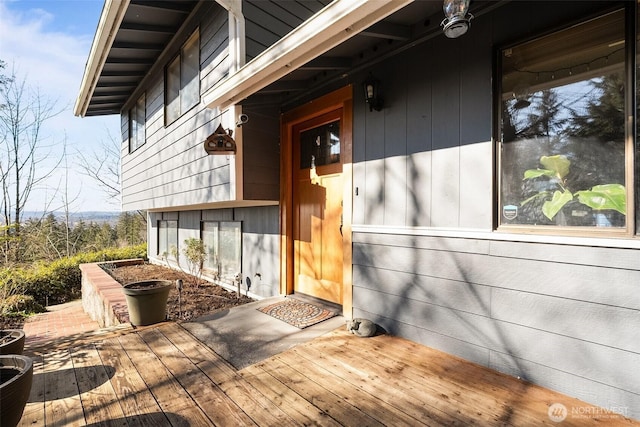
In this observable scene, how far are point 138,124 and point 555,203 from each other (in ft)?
28.1

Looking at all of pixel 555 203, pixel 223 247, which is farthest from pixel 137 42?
pixel 555 203

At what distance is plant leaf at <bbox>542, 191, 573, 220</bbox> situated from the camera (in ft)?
6.04

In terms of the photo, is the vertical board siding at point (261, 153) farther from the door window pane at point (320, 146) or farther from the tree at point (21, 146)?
the tree at point (21, 146)

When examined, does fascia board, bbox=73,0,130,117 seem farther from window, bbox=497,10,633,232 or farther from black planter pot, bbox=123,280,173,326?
window, bbox=497,10,633,232

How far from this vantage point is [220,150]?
3326mm

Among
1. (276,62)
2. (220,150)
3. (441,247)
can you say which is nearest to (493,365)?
(441,247)

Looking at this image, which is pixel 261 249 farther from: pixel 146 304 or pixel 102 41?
pixel 102 41

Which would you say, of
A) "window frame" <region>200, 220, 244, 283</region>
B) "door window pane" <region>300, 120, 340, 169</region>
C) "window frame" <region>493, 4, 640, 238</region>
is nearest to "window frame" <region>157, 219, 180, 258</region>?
"window frame" <region>200, 220, 244, 283</region>

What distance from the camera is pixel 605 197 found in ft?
5.59

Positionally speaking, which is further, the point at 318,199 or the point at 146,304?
the point at 318,199

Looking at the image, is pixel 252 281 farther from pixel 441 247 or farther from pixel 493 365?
pixel 493 365

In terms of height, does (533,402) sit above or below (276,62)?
below

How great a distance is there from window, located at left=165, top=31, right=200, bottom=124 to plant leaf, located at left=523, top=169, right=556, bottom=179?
4.12 metres

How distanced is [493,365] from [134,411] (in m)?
2.29
